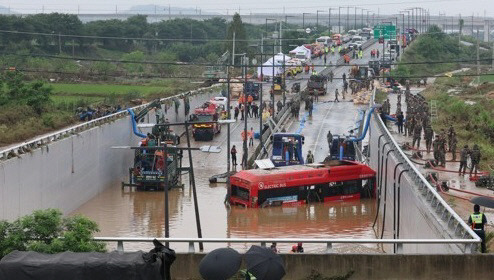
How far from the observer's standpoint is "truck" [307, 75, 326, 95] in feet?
274

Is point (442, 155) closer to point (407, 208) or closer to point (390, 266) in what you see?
point (407, 208)

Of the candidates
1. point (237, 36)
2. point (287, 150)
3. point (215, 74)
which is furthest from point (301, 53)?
point (287, 150)

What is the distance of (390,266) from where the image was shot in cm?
1672

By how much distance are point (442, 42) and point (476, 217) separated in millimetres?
130904

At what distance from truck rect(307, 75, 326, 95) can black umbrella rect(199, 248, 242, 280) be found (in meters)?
71.6

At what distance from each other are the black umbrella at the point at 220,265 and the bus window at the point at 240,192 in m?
32.4

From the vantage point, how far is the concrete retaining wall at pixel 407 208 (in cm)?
2461

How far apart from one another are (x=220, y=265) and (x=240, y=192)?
3300cm

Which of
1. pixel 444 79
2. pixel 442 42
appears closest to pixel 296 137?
pixel 444 79

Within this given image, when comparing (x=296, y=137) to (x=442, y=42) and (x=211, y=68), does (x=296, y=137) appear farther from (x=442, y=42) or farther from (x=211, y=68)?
(x=442, y=42)

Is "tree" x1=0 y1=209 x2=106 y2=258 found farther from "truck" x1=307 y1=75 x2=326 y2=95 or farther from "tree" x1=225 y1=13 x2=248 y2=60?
"tree" x1=225 y1=13 x2=248 y2=60

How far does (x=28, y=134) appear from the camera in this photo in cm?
5178

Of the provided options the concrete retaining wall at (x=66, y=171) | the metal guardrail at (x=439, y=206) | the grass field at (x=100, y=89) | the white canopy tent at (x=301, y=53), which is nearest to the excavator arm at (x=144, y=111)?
the concrete retaining wall at (x=66, y=171)

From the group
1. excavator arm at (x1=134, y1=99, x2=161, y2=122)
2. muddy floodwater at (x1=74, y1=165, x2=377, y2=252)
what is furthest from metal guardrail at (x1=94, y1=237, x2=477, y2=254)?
excavator arm at (x1=134, y1=99, x2=161, y2=122)
